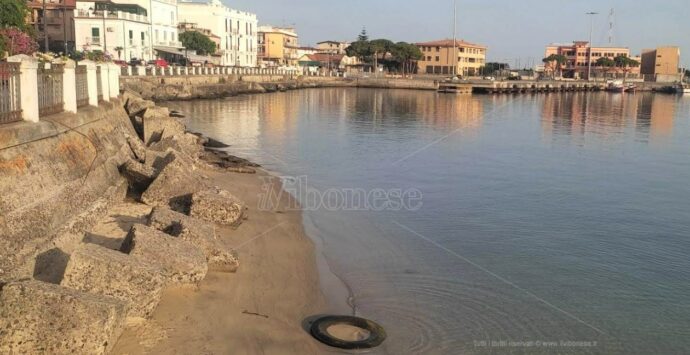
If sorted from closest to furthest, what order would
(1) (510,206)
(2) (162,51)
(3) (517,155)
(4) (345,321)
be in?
(4) (345,321) → (1) (510,206) → (3) (517,155) → (2) (162,51)

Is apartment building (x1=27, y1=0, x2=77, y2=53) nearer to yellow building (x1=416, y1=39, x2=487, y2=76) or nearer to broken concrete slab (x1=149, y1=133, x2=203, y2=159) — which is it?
broken concrete slab (x1=149, y1=133, x2=203, y2=159)

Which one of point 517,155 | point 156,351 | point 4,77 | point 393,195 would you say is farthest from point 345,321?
point 517,155

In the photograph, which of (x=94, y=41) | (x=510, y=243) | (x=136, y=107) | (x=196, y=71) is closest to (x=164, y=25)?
(x=94, y=41)

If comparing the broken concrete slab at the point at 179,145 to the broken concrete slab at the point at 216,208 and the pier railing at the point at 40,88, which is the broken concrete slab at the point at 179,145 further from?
the broken concrete slab at the point at 216,208

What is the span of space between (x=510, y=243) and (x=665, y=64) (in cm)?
16910

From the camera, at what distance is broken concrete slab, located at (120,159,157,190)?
12.4 meters

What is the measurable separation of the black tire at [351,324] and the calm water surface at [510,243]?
18 centimetres

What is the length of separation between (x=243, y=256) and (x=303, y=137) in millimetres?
21024

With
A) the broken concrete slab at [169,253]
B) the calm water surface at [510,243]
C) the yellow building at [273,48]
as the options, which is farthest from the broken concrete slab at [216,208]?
the yellow building at [273,48]

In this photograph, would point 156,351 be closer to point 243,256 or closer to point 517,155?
point 243,256

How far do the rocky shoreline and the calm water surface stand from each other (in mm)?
1282

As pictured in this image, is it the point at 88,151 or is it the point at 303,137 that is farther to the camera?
the point at 303,137

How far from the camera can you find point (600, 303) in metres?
9.27

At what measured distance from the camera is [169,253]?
7.88 m
